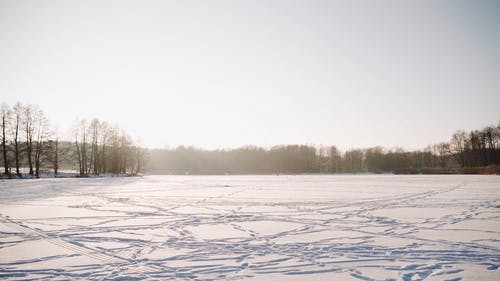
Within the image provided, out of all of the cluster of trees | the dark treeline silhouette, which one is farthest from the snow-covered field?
the dark treeline silhouette

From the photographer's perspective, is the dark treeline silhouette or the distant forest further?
the dark treeline silhouette

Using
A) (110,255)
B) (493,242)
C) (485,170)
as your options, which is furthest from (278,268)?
(485,170)

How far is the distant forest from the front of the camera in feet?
139

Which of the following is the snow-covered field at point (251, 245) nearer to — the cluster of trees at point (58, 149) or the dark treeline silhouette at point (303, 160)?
the cluster of trees at point (58, 149)

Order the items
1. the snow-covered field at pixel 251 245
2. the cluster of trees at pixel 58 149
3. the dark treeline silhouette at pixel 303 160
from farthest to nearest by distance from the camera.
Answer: the dark treeline silhouette at pixel 303 160 → the cluster of trees at pixel 58 149 → the snow-covered field at pixel 251 245

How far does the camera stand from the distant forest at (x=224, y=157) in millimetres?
42281

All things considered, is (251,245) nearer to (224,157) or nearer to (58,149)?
(58,149)

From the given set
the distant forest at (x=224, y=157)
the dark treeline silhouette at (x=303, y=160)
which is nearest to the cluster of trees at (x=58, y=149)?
the distant forest at (x=224, y=157)

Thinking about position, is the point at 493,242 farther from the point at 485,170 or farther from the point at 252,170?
the point at 252,170

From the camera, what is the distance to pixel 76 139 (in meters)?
49.9

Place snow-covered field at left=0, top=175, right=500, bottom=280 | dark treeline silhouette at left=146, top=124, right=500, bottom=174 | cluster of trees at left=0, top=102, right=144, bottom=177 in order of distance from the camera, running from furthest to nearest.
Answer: dark treeline silhouette at left=146, top=124, right=500, bottom=174 → cluster of trees at left=0, top=102, right=144, bottom=177 → snow-covered field at left=0, top=175, right=500, bottom=280

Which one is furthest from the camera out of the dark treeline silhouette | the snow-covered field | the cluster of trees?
the dark treeline silhouette

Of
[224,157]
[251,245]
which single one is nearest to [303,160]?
[224,157]

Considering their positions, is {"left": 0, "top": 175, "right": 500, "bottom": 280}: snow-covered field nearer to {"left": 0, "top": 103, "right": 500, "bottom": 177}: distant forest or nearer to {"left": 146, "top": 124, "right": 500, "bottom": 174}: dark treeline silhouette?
{"left": 0, "top": 103, "right": 500, "bottom": 177}: distant forest
